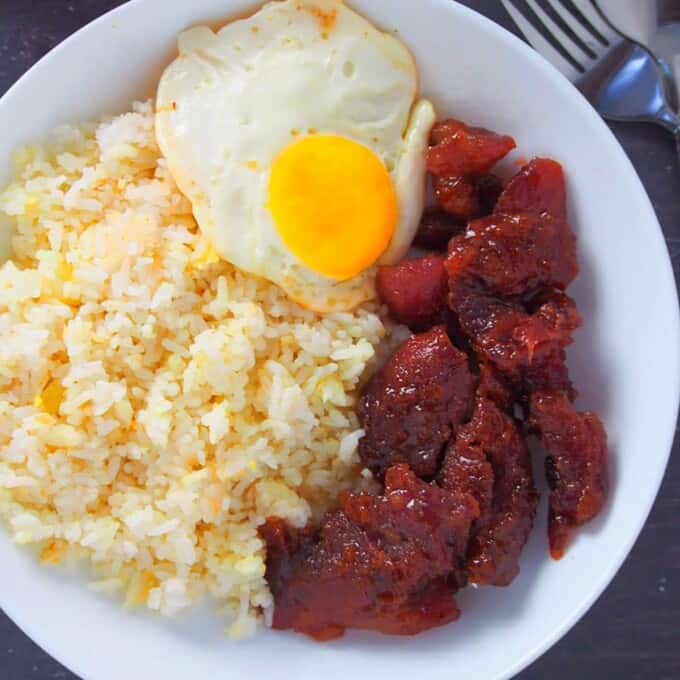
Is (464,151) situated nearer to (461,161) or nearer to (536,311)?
(461,161)

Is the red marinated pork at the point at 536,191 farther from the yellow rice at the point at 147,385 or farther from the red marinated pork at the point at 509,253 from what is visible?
the yellow rice at the point at 147,385

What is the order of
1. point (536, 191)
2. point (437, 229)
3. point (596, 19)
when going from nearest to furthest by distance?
point (536, 191)
point (437, 229)
point (596, 19)

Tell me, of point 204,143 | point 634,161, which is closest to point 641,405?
point 634,161

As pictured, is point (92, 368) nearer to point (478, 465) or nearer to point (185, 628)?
point (185, 628)

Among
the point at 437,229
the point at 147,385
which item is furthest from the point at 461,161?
the point at 147,385

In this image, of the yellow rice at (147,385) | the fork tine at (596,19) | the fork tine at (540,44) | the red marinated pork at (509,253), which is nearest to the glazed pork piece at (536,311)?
the red marinated pork at (509,253)

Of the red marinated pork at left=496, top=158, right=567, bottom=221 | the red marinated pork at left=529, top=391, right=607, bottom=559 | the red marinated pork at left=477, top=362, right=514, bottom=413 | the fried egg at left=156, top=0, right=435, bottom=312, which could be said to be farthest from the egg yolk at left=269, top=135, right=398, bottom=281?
the red marinated pork at left=529, top=391, right=607, bottom=559

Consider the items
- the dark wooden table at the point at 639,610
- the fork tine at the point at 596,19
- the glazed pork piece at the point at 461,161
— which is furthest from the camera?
the dark wooden table at the point at 639,610
